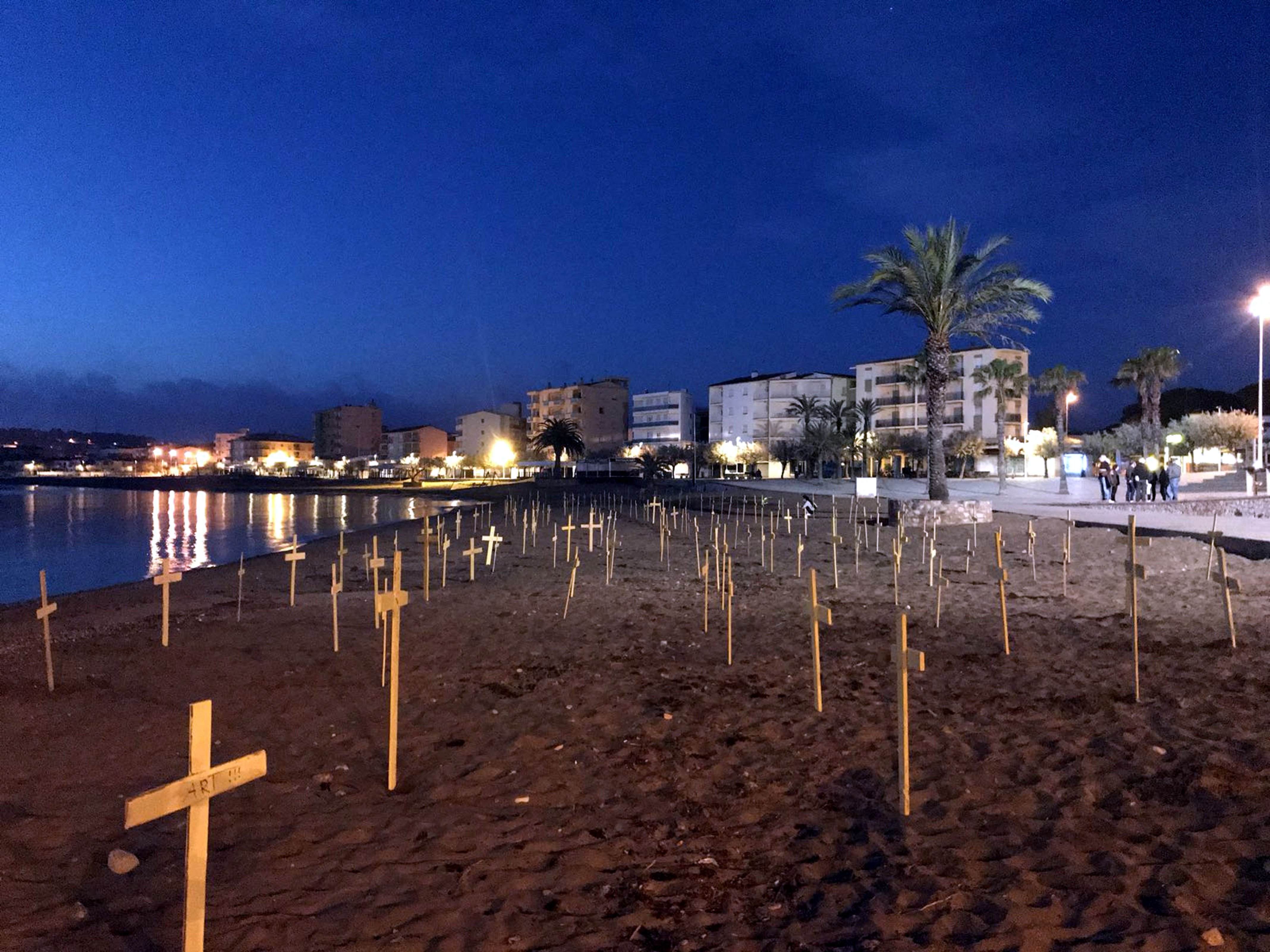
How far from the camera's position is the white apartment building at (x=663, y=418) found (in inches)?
3760

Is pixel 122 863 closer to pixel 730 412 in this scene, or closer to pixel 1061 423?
pixel 1061 423

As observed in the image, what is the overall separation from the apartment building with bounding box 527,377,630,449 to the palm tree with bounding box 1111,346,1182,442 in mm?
56312

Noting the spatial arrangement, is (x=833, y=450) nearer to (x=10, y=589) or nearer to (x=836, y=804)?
(x=10, y=589)

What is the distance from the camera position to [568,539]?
59.4 feet

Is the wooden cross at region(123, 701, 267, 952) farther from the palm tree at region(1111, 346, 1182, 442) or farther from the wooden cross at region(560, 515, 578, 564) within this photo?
the palm tree at region(1111, 346, 1182, 442)

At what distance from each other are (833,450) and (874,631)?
56357 mm

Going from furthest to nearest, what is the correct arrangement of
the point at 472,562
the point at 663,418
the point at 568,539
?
the point at 663,418 < the point at 568,539 < the point at 472,562

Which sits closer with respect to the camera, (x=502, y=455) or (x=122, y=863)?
(x=122, y=863)

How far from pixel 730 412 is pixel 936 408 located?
6592 cm

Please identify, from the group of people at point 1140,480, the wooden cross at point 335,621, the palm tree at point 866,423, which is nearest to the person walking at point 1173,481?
the group of people at point 1140,480

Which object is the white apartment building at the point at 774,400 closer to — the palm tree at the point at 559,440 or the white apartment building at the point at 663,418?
the white apartment building at the point at 663,418

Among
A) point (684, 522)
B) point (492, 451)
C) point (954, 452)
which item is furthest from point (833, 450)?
point (492, 451)

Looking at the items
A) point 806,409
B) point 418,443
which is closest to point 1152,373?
point 806,409

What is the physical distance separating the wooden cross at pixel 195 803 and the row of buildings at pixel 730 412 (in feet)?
195
